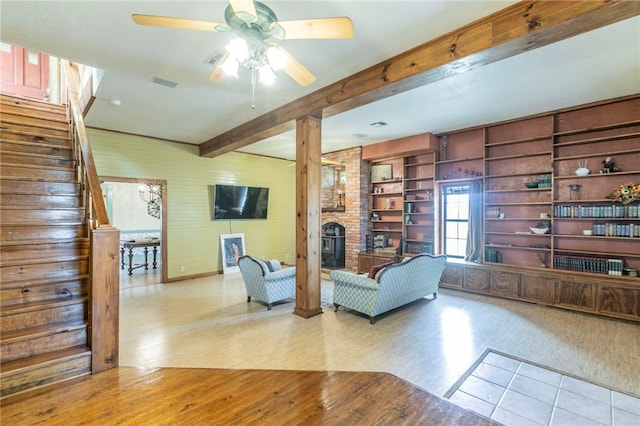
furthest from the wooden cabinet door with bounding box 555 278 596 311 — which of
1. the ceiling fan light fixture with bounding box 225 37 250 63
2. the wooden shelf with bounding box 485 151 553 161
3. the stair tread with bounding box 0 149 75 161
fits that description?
the stair tread with bounding box 0 149 75 161

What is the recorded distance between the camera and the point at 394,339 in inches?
141

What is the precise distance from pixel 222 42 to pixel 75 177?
2.70 meters

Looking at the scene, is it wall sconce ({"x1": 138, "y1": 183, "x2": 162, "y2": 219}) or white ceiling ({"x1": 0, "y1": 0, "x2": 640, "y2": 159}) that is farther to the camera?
wall sconce ({"x1": 138, "y1": 183, "x2": 162, "y2": 219})

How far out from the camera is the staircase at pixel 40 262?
254 centimetres

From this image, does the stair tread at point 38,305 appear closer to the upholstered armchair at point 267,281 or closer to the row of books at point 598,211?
the upholstered armchair at point 267,281

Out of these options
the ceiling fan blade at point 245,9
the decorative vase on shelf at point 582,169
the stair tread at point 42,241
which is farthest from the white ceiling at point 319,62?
the stair tread at point 42,241

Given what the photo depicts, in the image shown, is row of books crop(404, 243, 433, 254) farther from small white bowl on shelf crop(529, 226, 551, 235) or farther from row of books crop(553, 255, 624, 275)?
row of books crop(553, 255, 624, 275)

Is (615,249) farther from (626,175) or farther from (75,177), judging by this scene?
(75,177)

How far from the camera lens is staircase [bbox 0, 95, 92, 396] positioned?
254 cm

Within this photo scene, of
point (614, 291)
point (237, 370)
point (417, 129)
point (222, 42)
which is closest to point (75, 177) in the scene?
point (222, 42)

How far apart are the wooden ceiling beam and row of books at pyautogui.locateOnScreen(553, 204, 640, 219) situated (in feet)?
11.5

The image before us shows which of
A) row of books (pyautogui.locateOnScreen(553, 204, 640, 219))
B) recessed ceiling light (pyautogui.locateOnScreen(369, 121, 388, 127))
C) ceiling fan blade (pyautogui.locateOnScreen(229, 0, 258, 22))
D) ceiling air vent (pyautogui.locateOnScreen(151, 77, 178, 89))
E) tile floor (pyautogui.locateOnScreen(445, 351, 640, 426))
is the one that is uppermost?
ceiling air vent (pyautogui.locateOnScreen(151, 77, 178, 89))

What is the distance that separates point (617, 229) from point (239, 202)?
24.0 feet

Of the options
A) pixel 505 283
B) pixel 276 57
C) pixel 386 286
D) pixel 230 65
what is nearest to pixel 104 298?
pixel 230 65
